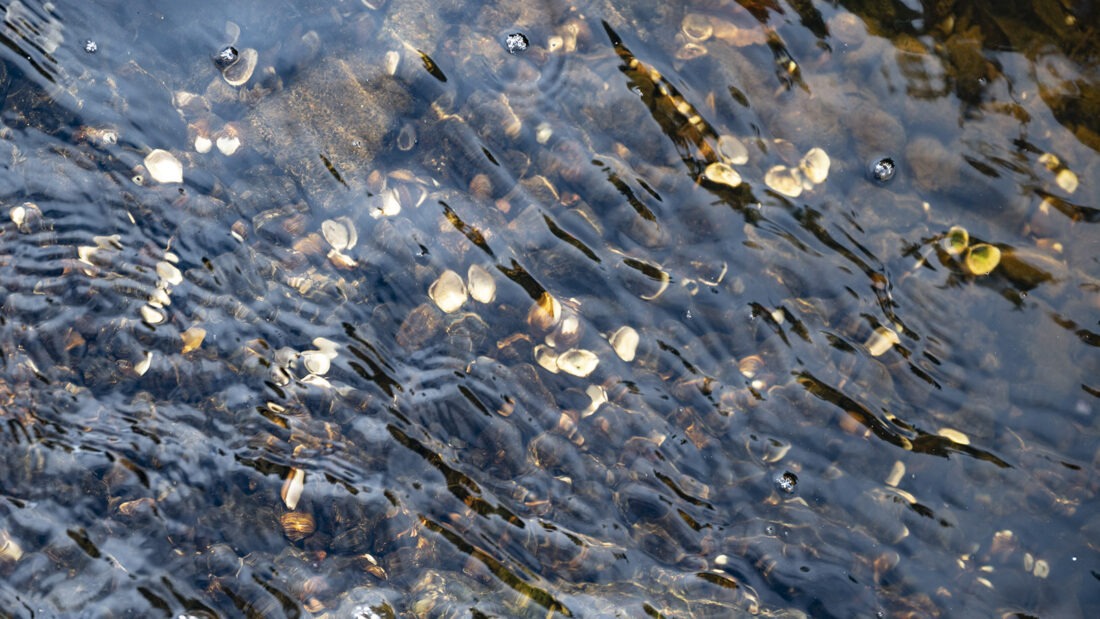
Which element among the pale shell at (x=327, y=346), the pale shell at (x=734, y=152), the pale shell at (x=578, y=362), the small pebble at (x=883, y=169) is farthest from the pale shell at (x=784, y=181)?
the pale shell at (x=327, y=346)

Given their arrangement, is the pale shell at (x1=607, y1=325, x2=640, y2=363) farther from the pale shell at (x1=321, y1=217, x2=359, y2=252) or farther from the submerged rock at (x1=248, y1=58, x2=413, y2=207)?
the submerged rock at (x1=248, y1=58, x2=413, y2=207)

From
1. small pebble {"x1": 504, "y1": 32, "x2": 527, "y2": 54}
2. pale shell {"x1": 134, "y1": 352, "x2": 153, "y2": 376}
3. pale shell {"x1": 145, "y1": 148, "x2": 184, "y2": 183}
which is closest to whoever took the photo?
pale shell {"x1": 134, "y1": 352, "x2": 153, "y2": 376}

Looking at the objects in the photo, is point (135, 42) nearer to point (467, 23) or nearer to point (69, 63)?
point (69, 63)

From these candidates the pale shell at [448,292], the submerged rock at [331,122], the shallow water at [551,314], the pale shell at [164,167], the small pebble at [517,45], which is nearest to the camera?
the shallow water at [551,314]

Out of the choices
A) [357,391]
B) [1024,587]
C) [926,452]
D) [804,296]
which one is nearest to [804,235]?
[804,296]

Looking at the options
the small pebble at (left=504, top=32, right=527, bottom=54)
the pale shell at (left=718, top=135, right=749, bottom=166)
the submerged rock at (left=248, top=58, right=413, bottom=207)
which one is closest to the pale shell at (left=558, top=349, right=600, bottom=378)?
the pale shell at (left=718, top=135, right=749, bottom=166)

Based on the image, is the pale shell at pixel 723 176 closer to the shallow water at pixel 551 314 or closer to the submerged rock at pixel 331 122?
the shallow water at pixel 551 314
